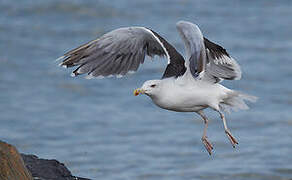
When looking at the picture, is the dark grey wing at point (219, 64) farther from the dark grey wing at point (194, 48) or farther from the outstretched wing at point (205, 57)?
the dark grey wing at point (194, 48)

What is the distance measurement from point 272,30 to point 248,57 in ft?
4.60

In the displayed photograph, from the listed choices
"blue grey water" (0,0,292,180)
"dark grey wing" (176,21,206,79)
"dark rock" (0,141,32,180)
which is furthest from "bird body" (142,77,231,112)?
"blue grey water" (0,0,292,180)

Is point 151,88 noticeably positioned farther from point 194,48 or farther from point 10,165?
point 10,165

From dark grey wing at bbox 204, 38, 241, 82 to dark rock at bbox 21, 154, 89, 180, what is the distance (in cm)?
168

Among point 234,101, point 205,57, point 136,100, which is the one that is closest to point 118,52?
point 234,101

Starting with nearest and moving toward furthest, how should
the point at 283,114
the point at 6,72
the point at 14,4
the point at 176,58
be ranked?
the point at 176,58, the point at 283,114, the point at 6,72, the point at 14,4

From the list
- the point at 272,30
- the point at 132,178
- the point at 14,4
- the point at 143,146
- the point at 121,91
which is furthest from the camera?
the point at 14,4

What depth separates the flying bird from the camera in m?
6.74

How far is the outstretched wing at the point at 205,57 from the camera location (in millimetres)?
6117

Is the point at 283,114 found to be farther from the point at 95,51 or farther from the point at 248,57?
the point at 95,51

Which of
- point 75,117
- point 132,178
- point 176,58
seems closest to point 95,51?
point 176,58

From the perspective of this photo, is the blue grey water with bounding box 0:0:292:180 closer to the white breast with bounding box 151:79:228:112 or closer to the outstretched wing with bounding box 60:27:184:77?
the outstretched wing with bounding box 60:27:184:77

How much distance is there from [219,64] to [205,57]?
1004mm

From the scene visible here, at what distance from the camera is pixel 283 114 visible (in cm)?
1135
